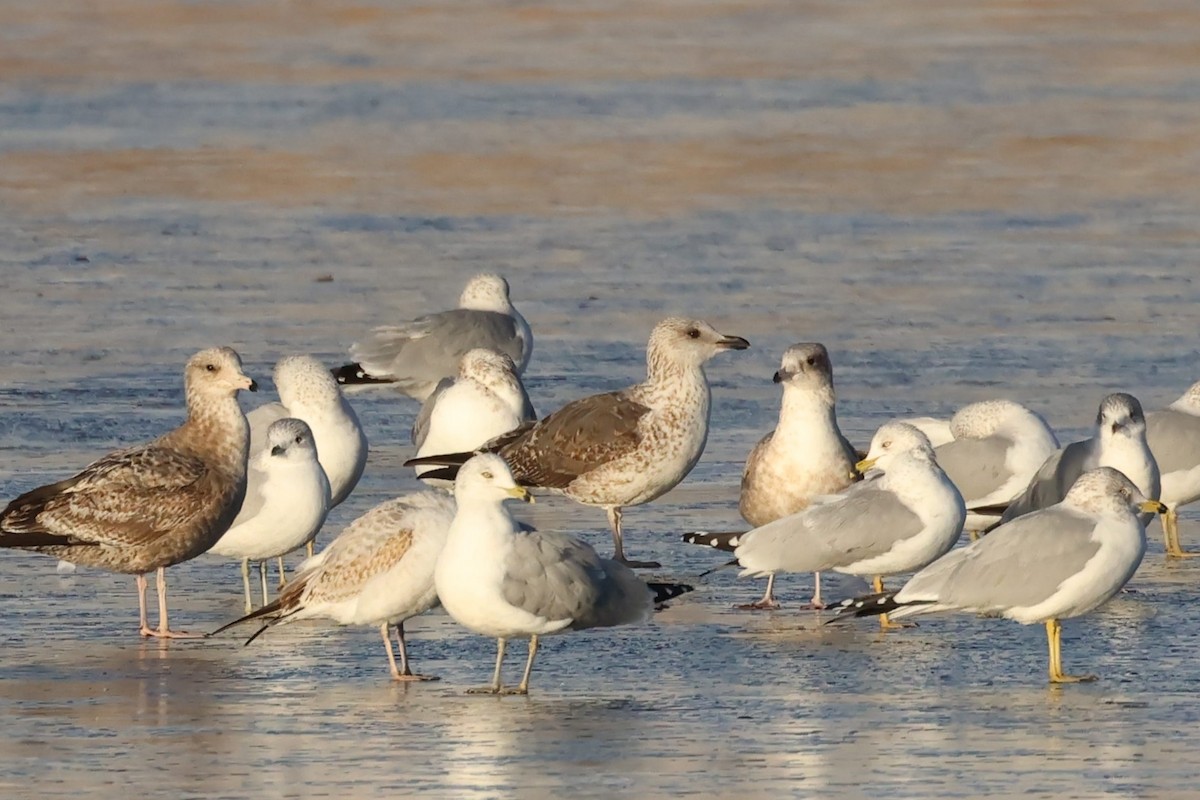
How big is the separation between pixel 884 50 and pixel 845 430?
1751 cm

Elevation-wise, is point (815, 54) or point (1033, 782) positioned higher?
point (815, 54)

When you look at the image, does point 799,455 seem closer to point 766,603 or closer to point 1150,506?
point 766,603

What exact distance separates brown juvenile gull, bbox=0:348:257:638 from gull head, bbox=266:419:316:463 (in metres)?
0.19

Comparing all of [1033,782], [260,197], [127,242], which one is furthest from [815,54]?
[1033,782]

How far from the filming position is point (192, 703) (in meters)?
8.49

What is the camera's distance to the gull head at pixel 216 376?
10.7 m

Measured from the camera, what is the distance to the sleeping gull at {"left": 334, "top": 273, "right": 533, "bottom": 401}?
15.0 metres

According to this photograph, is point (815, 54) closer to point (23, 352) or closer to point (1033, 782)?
point (23, 352)

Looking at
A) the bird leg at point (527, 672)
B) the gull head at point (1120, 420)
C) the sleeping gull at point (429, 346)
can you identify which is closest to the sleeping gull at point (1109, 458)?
the gull head at point (1120, 420)

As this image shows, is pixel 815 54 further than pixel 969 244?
Yes

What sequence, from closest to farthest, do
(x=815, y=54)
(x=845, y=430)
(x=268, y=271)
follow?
(x=845, y=430) → (x=268, y=271) → (x=815, y=54)

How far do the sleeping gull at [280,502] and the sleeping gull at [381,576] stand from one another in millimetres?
920

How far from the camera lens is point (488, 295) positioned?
15.8 meters

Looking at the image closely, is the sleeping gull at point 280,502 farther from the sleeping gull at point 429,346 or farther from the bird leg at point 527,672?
the sleeping gull at point 429,346
